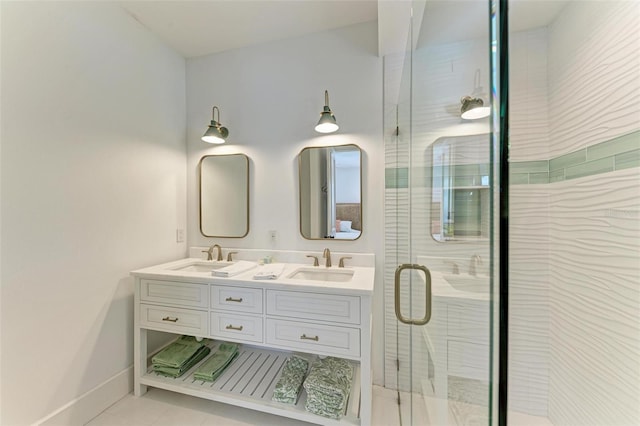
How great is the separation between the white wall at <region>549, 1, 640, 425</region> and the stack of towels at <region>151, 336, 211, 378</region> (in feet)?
6.61

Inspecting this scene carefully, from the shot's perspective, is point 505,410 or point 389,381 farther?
point 389,381

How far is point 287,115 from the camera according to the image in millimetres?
1836

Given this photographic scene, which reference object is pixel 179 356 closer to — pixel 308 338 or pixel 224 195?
pixel 308 338

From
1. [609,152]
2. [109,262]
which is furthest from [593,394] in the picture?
[109,262]

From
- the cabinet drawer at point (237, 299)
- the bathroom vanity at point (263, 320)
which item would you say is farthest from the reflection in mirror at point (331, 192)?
the cabinet drawer at point (237, 299)

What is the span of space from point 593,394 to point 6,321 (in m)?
2.54

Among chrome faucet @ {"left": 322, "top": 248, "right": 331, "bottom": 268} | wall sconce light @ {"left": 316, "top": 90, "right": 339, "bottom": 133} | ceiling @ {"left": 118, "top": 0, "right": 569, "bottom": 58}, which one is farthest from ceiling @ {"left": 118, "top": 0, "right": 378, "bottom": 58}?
chrome faucet @ {"left": 322, "top": 248, "right": 331, "bottom": 268}

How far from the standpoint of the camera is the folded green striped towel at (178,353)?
156 cm

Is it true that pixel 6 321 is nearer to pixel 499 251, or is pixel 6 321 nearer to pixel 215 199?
pixel 215 199

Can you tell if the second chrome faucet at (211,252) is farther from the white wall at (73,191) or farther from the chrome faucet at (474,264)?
the chrome faucet at (474,264)

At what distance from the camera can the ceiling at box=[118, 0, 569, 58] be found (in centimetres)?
144

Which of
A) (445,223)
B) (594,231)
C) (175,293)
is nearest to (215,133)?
(175,293)

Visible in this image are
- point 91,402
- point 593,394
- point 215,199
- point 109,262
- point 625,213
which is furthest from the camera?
point 215,199

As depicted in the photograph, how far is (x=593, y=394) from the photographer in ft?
3.18
